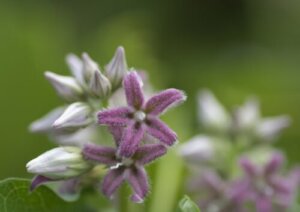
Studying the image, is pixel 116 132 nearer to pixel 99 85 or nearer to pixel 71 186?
pixel 99 85

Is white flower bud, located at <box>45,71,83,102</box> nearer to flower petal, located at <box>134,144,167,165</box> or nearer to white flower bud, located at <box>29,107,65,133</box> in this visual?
white flower bud, located at <box>29,107,65,133</box>

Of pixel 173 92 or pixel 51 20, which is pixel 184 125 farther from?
pixel 173 92

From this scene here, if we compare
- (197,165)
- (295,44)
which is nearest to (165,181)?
(197,165)

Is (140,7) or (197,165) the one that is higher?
(140,7)

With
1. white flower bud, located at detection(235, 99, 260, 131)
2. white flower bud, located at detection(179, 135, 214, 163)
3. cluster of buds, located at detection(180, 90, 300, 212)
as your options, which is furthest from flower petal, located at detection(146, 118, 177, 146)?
white flower bud, located at detection(235, 99, 260, 131)

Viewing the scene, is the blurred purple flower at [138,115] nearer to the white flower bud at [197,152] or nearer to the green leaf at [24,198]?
the green leaf at [24,198]

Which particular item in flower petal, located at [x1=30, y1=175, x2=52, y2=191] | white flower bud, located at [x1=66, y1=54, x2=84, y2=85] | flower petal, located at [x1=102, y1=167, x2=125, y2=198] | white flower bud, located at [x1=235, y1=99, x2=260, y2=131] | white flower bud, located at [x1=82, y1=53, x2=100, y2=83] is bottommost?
flower petal, located at [x1=102, y1=167, x2=125, y2=198]
